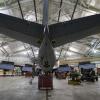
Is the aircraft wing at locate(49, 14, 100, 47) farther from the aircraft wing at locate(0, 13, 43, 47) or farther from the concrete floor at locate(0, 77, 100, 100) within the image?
the concrete floor at locate(0, 77, 100, 100)

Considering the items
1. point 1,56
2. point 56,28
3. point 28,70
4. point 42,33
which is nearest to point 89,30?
point 56,28

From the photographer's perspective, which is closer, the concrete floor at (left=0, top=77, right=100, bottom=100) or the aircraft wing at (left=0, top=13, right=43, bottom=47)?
the aircraft wing at (left=0, top=13, right=43, bottom=47)

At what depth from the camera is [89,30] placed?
554 cm

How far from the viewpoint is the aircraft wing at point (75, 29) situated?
5.39 m

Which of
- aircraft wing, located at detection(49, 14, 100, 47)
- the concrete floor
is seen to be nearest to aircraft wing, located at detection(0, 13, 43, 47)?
aircraft wing, located at detection(49, 14, 100, 47)

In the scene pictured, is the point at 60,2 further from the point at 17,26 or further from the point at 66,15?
the point at 17,26

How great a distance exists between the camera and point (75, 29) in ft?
18.4

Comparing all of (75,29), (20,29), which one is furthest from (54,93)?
(20,29)

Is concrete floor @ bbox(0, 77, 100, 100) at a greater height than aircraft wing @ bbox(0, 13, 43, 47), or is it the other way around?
aircraft wing @ bbox(0, 13, 43, 47)

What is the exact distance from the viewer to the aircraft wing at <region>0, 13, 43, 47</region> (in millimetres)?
5389

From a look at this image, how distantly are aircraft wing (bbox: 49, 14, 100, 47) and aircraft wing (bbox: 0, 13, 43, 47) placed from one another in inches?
19.6

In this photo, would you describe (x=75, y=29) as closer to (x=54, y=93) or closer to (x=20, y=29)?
(x=20, y=29)

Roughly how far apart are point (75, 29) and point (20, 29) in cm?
177

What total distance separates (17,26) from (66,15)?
13.5m
